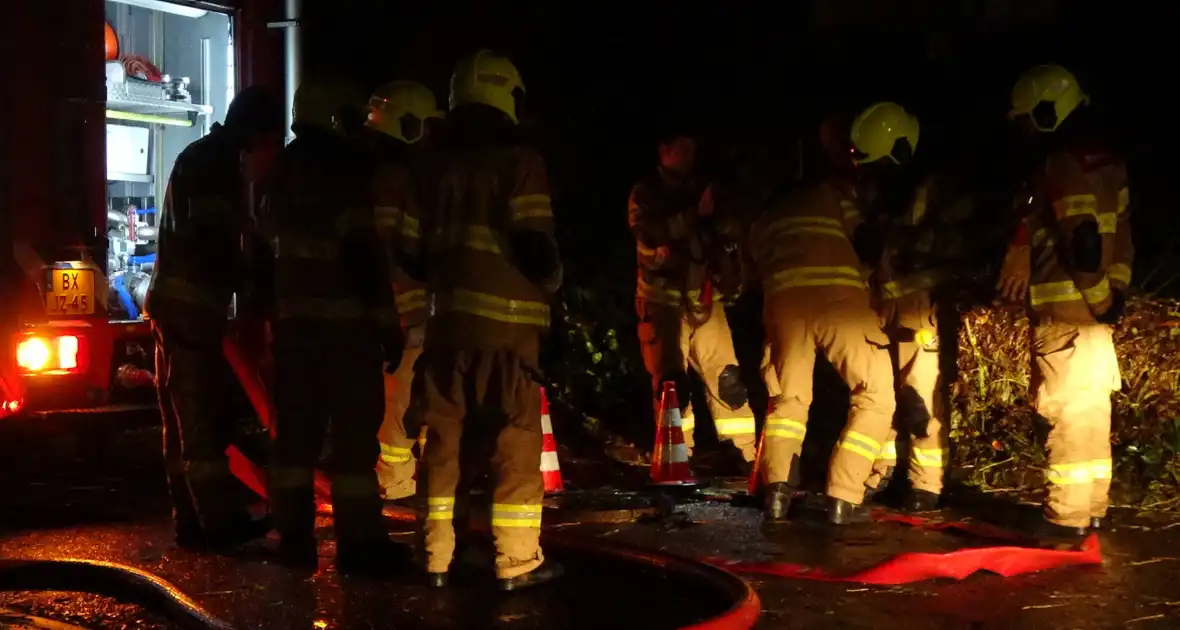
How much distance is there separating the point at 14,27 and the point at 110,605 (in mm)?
2666

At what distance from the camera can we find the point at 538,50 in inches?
557

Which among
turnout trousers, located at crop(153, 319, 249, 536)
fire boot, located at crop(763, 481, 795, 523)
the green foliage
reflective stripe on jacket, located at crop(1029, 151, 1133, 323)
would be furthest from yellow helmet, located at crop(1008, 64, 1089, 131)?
the green foliage

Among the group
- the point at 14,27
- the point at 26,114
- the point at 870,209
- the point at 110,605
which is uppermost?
the point at 14,27

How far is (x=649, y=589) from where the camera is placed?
4.86 metres

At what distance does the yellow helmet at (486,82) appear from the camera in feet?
15.5

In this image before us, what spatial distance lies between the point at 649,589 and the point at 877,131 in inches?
88.7

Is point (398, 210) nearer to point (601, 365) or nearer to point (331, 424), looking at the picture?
point (331, 424)

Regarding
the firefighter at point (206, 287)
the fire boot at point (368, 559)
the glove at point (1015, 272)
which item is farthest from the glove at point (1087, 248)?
the firefighter at point (206, 287)

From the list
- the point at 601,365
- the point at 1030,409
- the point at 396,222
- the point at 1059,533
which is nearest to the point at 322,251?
the point at 396,222

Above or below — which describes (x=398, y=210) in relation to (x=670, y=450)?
above

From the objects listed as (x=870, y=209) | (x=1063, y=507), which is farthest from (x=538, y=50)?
(x=1063, y=507)

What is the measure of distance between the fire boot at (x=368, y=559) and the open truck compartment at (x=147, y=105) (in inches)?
94.8

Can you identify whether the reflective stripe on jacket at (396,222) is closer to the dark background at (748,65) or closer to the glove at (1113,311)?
the glove at (1113,311)

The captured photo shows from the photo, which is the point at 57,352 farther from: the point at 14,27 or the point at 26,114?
the point at 14,27
